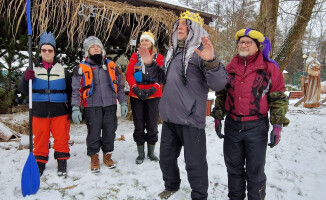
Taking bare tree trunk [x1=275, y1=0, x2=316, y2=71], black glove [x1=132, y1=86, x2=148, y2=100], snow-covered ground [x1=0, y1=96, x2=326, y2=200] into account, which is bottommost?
→ snow-covered ground [x1=0, y1=96, x2=326, y2=200]

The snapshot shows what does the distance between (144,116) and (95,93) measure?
82 centimetres

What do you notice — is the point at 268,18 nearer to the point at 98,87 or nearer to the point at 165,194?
the point at 98,87

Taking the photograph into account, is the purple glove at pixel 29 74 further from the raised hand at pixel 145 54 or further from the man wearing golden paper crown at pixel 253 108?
the man wearing golden paper crown at pixel 253 108

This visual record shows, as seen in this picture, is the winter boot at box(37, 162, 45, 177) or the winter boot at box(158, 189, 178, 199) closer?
the winter boot at box(158, 189, 178, 199)

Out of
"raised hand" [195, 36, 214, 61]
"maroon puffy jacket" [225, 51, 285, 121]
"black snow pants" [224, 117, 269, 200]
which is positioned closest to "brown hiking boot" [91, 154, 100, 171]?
"black snow pants" [224, 117, 269, 200]

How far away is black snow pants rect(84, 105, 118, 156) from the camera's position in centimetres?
324

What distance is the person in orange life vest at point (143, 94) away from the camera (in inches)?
132

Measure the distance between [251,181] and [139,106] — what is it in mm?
1828

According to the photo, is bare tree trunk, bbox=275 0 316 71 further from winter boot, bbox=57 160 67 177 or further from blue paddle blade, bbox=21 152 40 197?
blue paddle blade, bbox=21 152 40 197

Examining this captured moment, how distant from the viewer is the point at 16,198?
2.61m

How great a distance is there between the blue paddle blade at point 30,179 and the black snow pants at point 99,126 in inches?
28.5

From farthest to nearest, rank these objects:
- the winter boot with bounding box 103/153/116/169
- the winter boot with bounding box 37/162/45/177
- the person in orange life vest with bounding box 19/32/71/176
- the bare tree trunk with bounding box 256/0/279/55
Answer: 1. the bare tree trunk with bounding box 256/0/279/55
2. the winter boot with bounding box 103/153/116/169
3. the winter boot with bounding box 37/162/45/177
4. the person in orange life vest with bounding box 19/32/71/176

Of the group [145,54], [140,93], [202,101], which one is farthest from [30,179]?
[202,101]

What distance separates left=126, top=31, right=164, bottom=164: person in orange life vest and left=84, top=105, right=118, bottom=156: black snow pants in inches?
14.7
